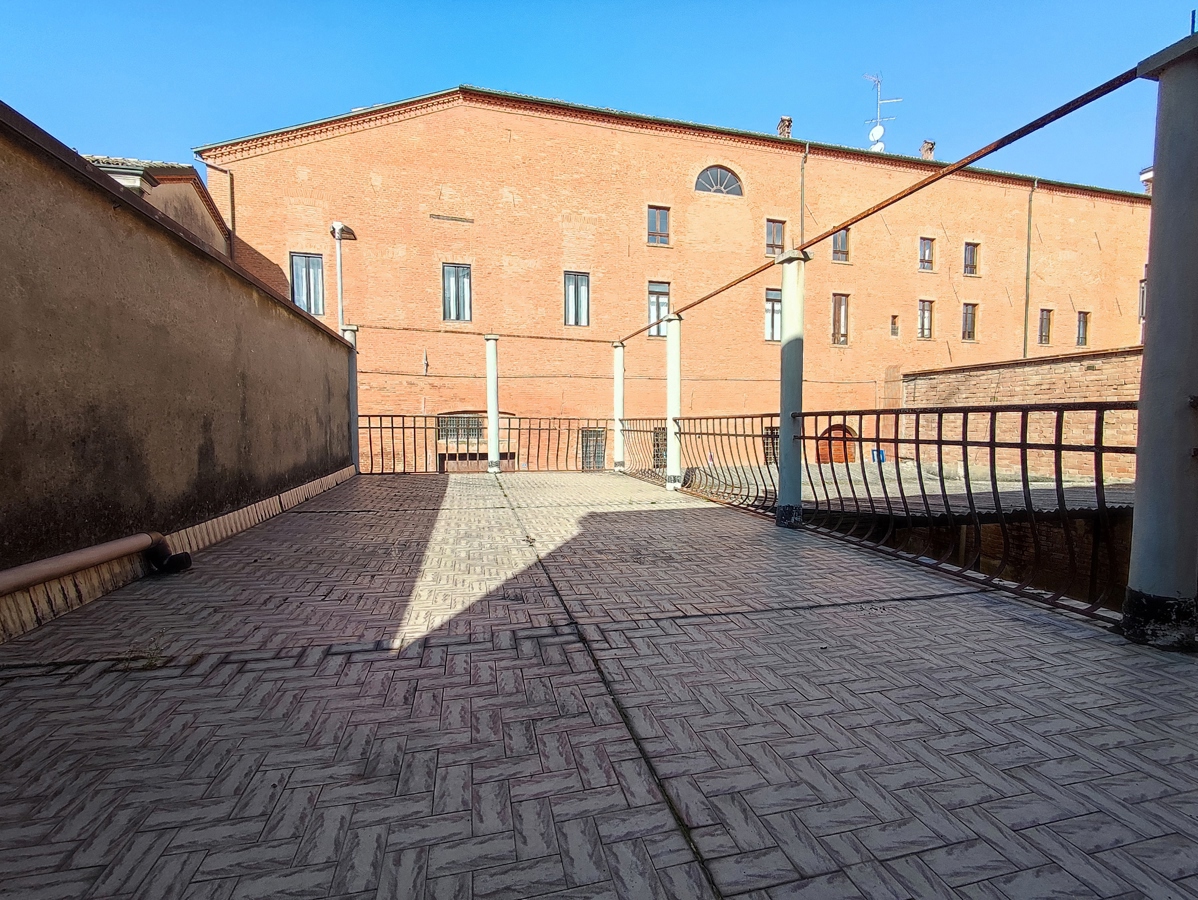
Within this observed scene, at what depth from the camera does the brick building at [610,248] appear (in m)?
16.5

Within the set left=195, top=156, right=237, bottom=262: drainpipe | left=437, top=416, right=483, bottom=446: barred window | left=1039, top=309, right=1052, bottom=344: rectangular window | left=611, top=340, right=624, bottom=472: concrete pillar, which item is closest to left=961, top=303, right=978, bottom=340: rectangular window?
left=1039, top=309, right=1052, bottom=344: rectangular window

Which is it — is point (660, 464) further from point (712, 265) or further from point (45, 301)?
point (712, 265)

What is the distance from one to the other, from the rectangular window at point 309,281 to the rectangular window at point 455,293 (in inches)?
140

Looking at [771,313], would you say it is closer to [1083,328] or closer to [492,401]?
[492,401]

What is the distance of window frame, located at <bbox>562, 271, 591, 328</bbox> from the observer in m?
18.5

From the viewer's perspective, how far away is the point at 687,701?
2.01m

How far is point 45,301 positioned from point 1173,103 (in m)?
5.33

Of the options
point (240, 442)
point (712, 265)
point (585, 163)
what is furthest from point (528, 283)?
point (240, 442)

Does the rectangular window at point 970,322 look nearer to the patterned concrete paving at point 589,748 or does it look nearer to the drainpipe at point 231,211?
the patterned concrete paving at point 589,748

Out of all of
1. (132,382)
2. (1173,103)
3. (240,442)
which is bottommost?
(240,442)

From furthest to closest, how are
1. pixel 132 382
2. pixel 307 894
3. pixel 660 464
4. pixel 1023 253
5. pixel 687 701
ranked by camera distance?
1. pixel 1023 253
2. pixel 660 464
3. pixel 132 382
4. pixel 687 701
5. pixel 307 894

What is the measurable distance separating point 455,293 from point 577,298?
13.2 feet

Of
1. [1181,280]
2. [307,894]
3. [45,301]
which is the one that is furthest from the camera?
[45,301]

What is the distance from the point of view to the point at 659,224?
761 inches
